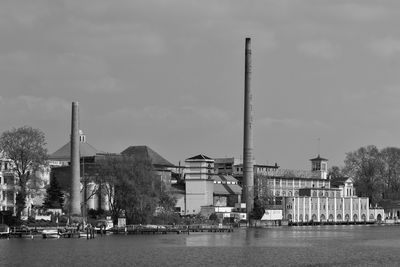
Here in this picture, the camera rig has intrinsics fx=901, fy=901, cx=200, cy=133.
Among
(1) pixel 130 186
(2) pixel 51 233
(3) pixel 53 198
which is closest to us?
(2) pixel 51 233

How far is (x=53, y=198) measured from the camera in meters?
126

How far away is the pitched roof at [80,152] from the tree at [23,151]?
179ft

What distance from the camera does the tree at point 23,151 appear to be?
11094cm

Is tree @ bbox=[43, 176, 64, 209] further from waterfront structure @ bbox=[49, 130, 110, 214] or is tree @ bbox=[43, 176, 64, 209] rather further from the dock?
the dock

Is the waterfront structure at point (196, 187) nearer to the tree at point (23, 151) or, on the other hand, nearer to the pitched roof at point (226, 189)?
the pitched roof at point (226, 189)

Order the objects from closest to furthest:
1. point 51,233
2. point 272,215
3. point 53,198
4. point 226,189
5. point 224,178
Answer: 1. point 51,233
2. point 53,198
3. point 272,215
4. point 226,189
5. point 224,178

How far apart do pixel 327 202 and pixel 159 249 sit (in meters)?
113

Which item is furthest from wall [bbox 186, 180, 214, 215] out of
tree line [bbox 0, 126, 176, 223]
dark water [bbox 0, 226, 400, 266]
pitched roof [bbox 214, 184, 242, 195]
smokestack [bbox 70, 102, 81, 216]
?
dark water [bbox 0, 226, 400, 266]

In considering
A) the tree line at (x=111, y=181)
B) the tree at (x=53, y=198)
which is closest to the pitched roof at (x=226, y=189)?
the tree line at (x=111, y=181)

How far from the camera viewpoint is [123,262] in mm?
71188

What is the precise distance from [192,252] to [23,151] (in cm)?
3565

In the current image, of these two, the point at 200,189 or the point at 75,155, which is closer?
the point at 75,155

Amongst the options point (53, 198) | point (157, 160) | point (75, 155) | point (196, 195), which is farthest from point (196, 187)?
point (75, 155)

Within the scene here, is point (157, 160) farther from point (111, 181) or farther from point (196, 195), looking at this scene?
point (111, 181)
